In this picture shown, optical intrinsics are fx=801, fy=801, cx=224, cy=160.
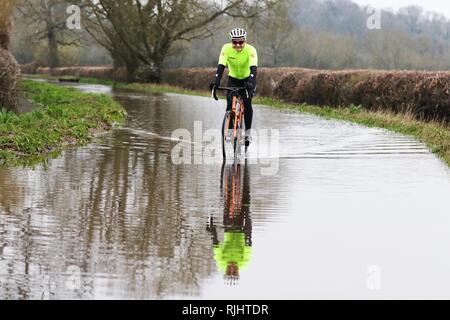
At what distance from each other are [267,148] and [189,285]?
9088 mm

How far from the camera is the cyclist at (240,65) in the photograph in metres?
12.8

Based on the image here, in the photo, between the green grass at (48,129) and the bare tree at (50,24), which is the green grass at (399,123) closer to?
the green grass at (48,129)

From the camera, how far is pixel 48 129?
45.3 ft

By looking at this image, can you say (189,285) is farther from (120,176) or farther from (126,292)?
(120,176)

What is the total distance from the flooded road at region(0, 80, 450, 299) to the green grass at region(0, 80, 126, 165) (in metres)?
0.54

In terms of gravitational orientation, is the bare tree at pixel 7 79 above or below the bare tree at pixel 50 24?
below

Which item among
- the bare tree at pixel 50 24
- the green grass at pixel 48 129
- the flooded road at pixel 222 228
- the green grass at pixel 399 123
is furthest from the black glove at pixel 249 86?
the bare tree at pixel 50 24

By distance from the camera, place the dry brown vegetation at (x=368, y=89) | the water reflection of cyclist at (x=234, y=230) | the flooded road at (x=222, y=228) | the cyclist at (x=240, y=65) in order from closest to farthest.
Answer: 1. the flooded road at (x=222, y=228)
2. the water reflection of cyclist at (x=234, y=230)
3. the cyclist at (x=240, y=65)
4. the dry brown vegetation at (x=368, y=89)

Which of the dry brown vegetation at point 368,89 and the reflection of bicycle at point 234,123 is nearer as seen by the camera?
the reflection of bicycle at point 234,123

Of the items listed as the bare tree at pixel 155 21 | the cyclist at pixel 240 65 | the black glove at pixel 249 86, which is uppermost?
the bare tree at pixel 155 21

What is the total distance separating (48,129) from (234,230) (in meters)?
7.64

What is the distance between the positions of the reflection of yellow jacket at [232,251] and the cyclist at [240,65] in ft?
20.4

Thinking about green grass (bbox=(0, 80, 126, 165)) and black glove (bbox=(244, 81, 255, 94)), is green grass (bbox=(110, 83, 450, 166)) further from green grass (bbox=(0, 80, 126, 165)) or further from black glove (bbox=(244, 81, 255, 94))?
green grass (bbox=(0, 80, 126, 165))
